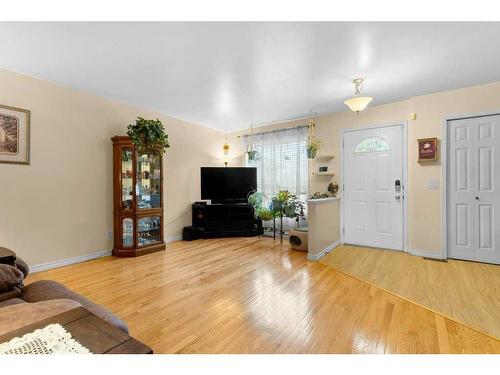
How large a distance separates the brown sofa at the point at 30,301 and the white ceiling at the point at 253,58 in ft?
6.31

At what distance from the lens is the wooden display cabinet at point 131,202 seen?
3.79 metres

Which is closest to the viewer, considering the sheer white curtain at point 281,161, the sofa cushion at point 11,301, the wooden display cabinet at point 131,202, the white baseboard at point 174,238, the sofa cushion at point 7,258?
the sofa cushion at point 11,301

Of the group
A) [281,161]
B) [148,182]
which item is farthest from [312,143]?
[148,182]

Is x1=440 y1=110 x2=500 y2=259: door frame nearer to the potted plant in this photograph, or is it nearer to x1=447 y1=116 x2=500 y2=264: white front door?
x1=447 y1=116 x2=500 y2=264: white front door

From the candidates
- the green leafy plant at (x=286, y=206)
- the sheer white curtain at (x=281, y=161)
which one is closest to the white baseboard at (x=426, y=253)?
the green leafy plant at (x=286, y=206)

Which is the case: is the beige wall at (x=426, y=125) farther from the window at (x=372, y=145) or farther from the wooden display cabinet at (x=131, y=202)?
the wooden display cabinet at (x=131, y=202)

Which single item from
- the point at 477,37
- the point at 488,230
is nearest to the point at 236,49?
the point at 477,37

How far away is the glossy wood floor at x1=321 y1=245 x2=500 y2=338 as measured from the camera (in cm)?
212

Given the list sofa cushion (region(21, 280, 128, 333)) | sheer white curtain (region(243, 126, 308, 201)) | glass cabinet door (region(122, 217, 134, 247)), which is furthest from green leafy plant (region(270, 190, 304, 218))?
sofa cushion (region(21, 280, 128, 333))

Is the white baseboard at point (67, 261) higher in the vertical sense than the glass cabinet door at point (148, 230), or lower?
lower

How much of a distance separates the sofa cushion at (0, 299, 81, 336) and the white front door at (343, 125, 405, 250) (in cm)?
428

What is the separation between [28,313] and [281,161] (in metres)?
4.63

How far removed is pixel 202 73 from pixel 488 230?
4327 millimetres
